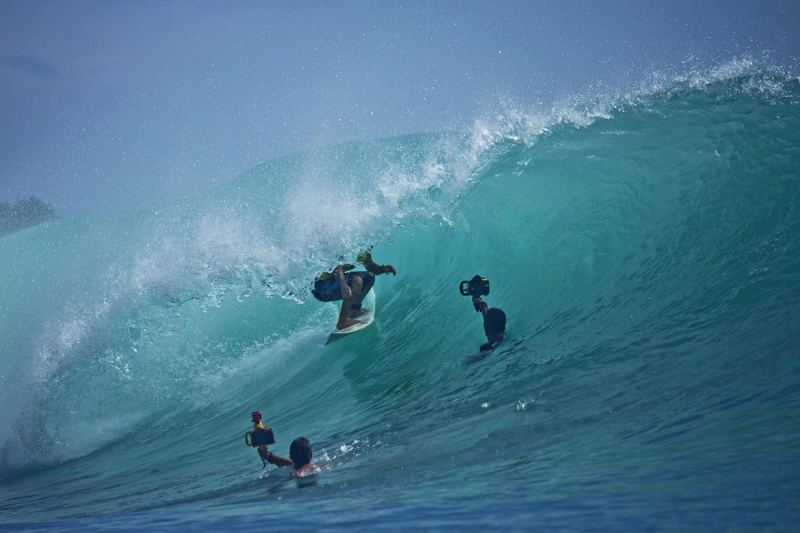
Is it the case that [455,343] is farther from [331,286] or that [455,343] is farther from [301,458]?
[301,458]

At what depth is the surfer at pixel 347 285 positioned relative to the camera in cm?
1005

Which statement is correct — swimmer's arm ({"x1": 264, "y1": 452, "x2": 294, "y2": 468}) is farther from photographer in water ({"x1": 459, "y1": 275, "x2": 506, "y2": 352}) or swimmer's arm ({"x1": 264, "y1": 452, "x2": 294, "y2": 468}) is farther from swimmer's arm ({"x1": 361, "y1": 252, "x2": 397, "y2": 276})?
swimmer's arm ({"x1": 361, "y1": 252, "x2": 397, "y2": 276})

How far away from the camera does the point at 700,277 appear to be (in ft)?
25.1

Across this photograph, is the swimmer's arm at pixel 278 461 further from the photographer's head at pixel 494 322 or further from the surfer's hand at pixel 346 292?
the surfer's hand at pixel 346 292

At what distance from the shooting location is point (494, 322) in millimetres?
8266

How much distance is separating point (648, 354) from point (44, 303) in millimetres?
10688

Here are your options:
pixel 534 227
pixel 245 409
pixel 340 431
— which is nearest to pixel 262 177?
pixel 534 227

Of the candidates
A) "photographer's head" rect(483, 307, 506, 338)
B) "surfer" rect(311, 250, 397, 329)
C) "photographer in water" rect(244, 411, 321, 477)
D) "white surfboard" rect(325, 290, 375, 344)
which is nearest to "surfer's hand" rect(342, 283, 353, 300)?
"surfer" rect(311, 250, 397, 329)

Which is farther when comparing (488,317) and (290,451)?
(488,317)

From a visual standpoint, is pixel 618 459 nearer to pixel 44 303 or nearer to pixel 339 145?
pixel 44 303

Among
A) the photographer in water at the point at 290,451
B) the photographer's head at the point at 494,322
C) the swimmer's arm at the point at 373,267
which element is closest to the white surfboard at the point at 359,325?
the swimmer's arm at the point at 373,267

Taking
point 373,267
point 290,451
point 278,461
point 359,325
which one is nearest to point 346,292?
point 373,267

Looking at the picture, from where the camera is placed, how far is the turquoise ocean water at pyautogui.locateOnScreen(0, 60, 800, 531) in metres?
3.81

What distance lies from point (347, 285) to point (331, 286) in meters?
0.23
